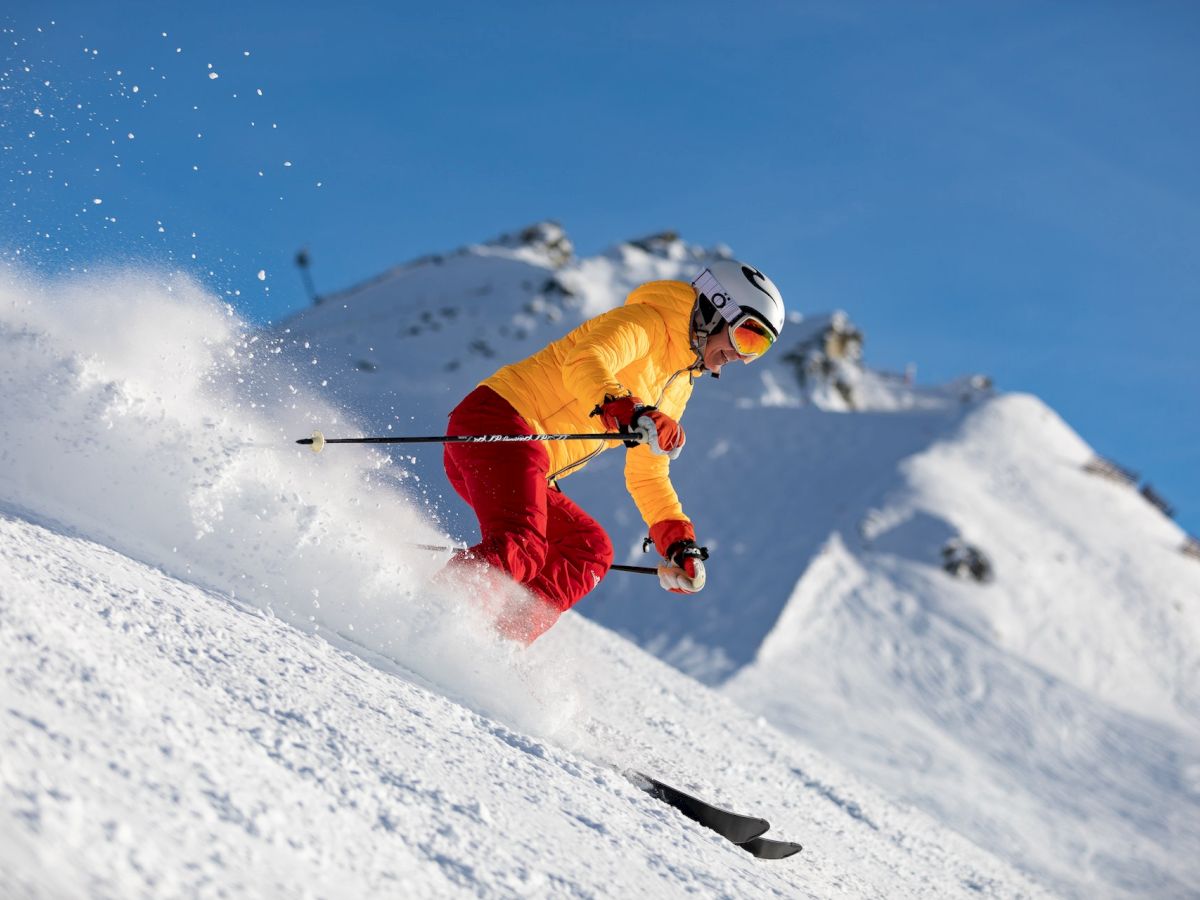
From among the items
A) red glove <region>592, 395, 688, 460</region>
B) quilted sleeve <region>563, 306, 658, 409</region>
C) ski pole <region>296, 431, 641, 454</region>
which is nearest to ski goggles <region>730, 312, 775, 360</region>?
quilted sleeve <region>563, 306, 658, 409</region>

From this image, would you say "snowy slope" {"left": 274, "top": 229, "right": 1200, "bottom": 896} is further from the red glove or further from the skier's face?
the skier's face

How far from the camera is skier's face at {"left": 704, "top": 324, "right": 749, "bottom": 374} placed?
4879 millimetres

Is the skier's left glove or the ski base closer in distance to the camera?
the ski base

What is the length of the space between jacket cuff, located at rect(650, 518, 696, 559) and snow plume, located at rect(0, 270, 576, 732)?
111cm

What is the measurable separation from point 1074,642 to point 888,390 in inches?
1248

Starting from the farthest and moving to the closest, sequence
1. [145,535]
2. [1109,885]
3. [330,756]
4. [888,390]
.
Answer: [888,390], [1109,885], [145,535], [330,756]

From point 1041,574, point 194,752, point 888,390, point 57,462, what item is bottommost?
Result: point 194,752

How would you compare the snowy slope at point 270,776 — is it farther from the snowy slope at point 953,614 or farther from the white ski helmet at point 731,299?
the snowy slope at point 953,614

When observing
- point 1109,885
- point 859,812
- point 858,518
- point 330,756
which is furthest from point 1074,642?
point 330,756

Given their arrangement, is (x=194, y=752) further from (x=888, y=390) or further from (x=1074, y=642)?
(x=888, y=390)

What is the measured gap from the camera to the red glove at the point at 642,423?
4.25 metres

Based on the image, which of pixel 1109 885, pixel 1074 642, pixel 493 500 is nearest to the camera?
pixel 493 500

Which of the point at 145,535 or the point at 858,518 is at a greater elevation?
the point at 858,518

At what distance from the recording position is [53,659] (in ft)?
7.76
